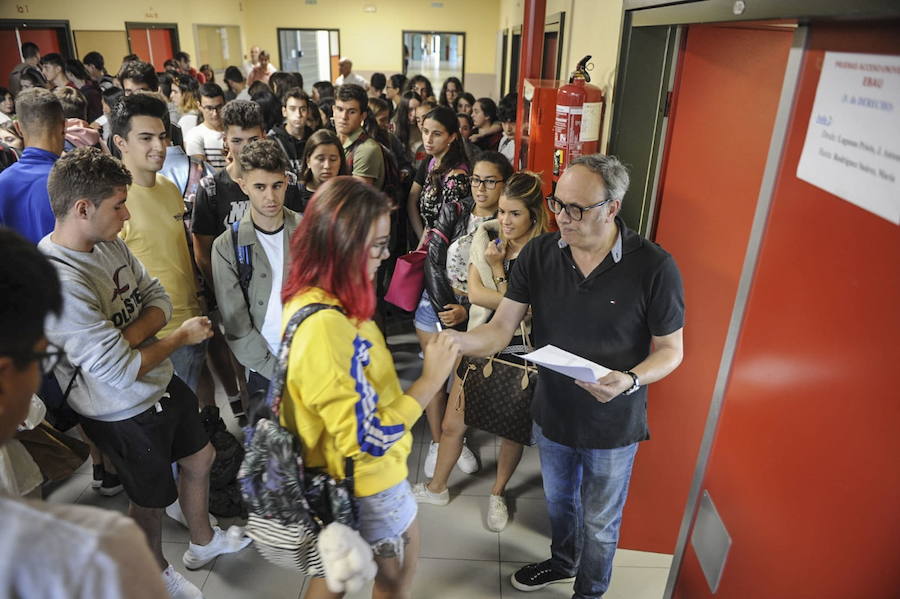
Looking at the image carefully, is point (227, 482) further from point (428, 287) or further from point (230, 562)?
point (428, 287)

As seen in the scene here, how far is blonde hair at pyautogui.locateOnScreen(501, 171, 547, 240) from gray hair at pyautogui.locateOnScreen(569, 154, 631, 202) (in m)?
0.54

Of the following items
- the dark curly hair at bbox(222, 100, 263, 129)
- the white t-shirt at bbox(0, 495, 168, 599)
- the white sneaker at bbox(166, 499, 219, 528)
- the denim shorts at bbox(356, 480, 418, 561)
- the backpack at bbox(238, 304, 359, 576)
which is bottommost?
the white sneaker at bbox(166, 499, 219, 528)

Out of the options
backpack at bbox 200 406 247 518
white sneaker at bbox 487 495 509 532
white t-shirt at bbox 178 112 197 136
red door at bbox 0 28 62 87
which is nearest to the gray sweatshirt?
backpack at bbox 200 406 247 518

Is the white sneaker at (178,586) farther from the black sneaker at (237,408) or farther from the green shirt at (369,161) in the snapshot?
the green shirt at (369,161)

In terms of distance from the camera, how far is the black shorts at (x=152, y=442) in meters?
2.07

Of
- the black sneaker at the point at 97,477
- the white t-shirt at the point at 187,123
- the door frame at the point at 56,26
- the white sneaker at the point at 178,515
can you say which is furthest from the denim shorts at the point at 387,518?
the door frame at the point at 56,26

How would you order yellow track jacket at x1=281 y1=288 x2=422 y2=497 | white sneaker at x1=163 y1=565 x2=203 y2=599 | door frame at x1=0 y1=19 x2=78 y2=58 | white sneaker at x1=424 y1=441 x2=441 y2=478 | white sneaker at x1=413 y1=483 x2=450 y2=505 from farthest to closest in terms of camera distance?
door frame at x1=0 y1=19 x2=78 y2=58 < white sneaker at x1=424 y1=441 x2=441 y2=478 < white sneaker at x1=413 y1=483 x2=450 y2=505 < white sneaker at x1=163 y1=565 x2=203 y2=599 < yellow track jacket at x1=281 y1=288 x2=422 y2=497

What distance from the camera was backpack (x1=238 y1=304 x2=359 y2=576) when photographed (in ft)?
4.90

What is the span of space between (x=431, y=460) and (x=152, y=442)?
58.4 inches

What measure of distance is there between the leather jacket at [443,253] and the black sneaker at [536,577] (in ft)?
3.62

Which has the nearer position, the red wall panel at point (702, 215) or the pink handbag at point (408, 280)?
the red wall panel at point (702, 215)

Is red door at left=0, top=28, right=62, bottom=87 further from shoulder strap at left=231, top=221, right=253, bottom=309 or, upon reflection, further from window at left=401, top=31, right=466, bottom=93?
shoulder strap at left=231, top=221, right=253, bottom=309

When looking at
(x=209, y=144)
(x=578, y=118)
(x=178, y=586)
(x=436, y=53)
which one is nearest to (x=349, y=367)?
(x=178, y=586)

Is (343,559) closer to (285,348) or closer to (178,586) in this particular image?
(285,348)
